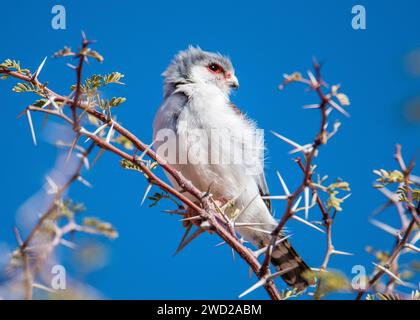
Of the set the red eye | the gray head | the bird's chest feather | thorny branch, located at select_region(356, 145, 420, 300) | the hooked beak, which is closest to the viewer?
thorny branch, located at select_region(356, 145, 420, 300)

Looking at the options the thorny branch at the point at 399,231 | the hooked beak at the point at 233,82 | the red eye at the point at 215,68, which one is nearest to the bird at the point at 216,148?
the red eye at the point at 215,68

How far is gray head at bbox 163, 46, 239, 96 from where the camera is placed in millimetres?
5652

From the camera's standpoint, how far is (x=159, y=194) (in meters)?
3.29

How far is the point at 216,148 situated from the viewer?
4922mm

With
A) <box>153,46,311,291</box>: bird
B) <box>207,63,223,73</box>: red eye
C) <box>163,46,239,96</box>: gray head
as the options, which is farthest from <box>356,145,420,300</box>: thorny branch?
<box>207,63,223,73</box>: red eye

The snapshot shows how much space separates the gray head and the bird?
14 mm

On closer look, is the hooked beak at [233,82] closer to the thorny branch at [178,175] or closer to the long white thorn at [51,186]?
the thorny branch at [178,175]

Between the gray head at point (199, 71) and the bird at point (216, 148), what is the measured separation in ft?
0.05

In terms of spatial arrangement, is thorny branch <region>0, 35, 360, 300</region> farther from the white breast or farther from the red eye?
the red eye

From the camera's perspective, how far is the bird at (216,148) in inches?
192

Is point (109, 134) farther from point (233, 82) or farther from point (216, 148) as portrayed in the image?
point (233, 82)
